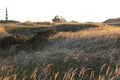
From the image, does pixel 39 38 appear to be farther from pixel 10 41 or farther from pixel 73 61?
pixel 73 61

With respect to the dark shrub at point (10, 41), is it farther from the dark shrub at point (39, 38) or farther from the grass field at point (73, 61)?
the grass field at point (73, 61)

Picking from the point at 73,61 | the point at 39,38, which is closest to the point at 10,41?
the point at 39,38

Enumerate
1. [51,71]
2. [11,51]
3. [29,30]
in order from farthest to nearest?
[29,30] < [11,51] < [51,71]

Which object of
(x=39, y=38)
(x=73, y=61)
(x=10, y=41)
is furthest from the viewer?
(x=10, y=41)

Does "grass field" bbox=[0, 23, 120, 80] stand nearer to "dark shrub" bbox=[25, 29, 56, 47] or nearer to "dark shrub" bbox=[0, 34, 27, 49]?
"dark shrub" bbox=[25, 29, 56, 47]

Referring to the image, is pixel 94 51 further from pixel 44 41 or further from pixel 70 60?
pixel 44 41

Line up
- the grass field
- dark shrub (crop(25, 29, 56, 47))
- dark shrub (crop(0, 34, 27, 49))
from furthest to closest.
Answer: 1. dark shrub (crop(0, 34, 27, 49))
2. dark shrub (crop(25, 29, 56, 47))
3. the grass field

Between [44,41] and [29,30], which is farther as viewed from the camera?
[29,30]

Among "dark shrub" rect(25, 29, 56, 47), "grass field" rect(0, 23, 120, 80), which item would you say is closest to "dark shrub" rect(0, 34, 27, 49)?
"dark shrub" rect(25, 29, 56, 47)

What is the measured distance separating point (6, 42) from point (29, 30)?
8.47 meters

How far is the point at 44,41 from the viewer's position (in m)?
20.1

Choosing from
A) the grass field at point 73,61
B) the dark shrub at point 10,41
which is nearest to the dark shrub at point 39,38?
the dark shrub at point 10,41

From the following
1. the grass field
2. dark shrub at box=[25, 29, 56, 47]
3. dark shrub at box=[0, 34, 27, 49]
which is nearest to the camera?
the grass field

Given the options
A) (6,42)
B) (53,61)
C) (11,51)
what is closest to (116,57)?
(53,61)
